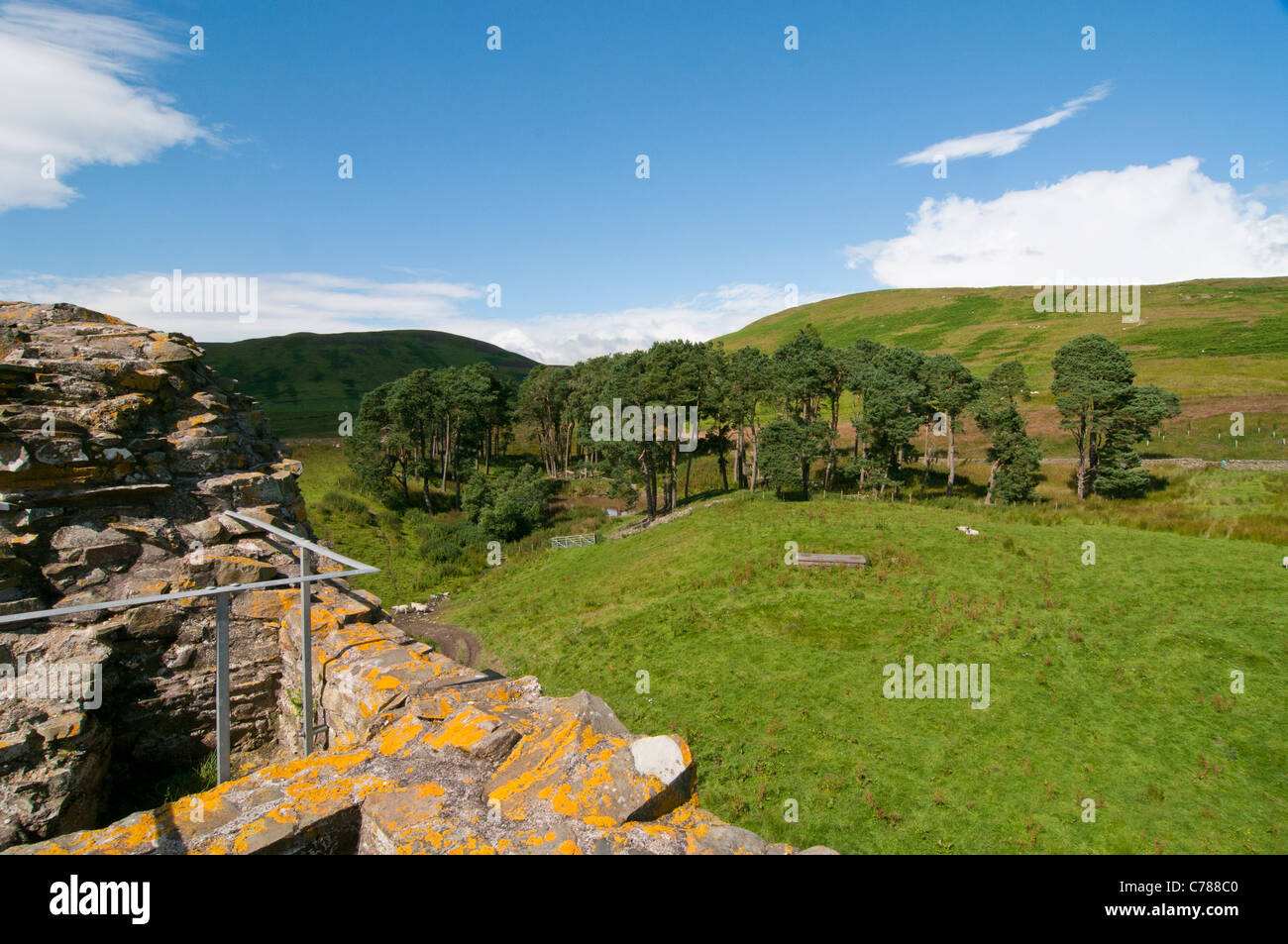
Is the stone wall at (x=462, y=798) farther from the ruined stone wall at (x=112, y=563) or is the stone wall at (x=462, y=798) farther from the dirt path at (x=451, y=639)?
the dirt path at (x=451, y=639)

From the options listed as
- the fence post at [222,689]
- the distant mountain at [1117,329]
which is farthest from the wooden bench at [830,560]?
the distant mountain at [1117,329]

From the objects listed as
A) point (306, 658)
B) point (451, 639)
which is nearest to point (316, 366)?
point (451, 639)

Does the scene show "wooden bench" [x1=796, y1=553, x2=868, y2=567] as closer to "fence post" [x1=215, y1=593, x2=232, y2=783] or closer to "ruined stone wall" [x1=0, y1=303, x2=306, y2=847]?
"ruined stone wall" [x1=0, y1=303, x2=306, y2=847]

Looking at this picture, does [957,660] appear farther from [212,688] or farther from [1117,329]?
[1117,329]

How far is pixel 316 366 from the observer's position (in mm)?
153375

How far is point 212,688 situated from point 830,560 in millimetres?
20318

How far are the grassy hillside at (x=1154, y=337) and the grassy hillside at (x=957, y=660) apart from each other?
123 feet

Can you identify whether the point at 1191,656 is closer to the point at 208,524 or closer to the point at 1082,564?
the point at 1082,564

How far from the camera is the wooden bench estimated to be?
22219 mm

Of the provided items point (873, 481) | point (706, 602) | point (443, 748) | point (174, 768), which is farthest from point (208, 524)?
point (873, 481)

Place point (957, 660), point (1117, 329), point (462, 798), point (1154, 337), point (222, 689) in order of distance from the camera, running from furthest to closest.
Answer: point (1117, 329), point (1154, 337), point (957, 660), point (222, 689), point (462, 798)

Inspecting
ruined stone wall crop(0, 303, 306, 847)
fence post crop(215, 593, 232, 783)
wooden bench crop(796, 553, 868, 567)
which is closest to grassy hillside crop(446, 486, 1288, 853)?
wooden bench crop(796, 553, 868, 567)

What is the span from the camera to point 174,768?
782 cm
